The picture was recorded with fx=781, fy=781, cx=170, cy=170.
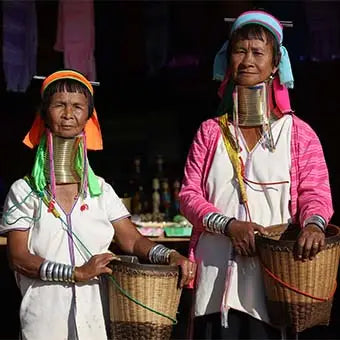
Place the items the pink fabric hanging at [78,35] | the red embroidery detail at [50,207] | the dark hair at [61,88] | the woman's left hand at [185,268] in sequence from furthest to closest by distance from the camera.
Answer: the pink fabric hanging at [78,35] < the dark hair at [61,88] < the red embroidery detail at [50,207] < the woman's left hand at [185,268]

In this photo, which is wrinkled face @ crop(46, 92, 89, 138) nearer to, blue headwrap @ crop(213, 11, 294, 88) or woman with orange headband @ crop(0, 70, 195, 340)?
woman with orange headband @ crop(0, 70, 195, 340)

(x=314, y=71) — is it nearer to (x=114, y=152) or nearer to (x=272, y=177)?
(x=114, y=152)

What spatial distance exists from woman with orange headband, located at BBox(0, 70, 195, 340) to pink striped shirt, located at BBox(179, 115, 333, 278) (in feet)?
0.76

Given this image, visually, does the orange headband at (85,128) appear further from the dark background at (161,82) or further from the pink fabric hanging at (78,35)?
the dark background at (161,82)

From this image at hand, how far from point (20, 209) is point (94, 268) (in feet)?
1.33

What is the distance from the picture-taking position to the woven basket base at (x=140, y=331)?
9.89 feet

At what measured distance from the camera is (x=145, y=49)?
6270 millimetres

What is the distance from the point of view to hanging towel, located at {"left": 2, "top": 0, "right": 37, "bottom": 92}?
598 cm

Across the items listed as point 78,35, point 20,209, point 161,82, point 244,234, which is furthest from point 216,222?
point 161,82

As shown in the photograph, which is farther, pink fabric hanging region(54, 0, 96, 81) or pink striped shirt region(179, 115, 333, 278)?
pink fabric hanging region(54, 0, 96, 81)

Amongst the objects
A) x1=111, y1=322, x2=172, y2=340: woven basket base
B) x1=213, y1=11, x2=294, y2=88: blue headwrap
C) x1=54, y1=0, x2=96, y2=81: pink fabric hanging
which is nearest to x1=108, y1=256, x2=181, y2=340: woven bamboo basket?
x1=111, y1=322, x2=172, y2=340: woven basket base

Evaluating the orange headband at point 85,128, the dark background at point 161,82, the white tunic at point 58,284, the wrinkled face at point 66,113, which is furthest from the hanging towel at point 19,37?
the white tunic at point 58,284

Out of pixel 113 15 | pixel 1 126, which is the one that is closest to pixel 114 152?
pixel 1 126

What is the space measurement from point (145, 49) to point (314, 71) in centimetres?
146
